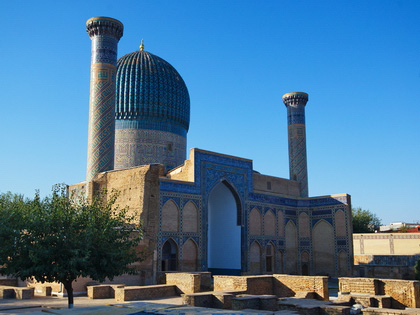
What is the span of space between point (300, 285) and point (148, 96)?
11.7 m

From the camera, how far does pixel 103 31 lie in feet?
61.0

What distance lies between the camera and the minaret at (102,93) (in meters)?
17.5

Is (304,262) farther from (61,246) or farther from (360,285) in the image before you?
(61,246)

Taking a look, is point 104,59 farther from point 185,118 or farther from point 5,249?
point 5,249

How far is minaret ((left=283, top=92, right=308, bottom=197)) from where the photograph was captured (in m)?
24.3

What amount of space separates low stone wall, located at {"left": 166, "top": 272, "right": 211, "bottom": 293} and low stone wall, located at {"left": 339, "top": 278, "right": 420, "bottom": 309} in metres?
3.76

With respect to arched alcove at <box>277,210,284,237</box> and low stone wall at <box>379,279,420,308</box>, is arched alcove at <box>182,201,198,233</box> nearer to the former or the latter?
arched alcove at <box>277,210,284,237</box>

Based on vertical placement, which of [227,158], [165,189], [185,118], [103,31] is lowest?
[165,189]

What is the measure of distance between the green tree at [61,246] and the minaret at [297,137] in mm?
15944

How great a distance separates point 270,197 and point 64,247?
43.4ft

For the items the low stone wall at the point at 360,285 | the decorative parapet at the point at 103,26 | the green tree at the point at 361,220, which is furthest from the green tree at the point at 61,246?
the green tree at the point at 361,220

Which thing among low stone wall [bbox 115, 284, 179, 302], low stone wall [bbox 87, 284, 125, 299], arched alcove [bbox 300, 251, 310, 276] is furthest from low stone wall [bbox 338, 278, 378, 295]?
arched alcove [bbox 300, 251, 310, 276]

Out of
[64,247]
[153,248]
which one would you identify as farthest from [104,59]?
[64,247]

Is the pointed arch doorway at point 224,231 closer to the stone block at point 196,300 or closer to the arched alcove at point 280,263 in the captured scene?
the arched alcove at point 280,263
